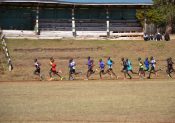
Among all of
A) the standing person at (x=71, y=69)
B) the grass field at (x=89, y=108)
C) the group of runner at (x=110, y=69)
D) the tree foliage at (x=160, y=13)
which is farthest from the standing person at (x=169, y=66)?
the tree foliage at (x=160, y=13)

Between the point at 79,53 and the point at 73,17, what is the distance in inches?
521

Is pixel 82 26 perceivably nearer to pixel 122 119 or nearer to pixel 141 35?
pixel 141 35

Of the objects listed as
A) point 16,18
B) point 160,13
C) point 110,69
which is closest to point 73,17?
point 16,18

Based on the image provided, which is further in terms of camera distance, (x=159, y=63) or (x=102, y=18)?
(x=102, y=18)

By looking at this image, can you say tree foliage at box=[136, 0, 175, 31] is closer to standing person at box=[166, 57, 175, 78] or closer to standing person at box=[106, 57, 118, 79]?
standing person at box=[166, 57, 175, 78]

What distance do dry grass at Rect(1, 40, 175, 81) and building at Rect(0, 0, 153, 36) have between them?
750cm

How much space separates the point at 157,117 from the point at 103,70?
757 inches

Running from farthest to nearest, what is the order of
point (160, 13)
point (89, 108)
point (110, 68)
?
point (160, 13), point (110, 68), point (89, 108)

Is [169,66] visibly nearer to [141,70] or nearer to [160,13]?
[141,70]

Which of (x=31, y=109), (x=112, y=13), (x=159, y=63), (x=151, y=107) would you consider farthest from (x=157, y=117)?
(x=112, y=13)

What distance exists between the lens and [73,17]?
5141cm

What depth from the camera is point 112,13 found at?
53438 millimetres

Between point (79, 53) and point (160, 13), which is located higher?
point (160, 13)

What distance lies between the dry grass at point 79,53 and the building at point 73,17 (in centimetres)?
750
